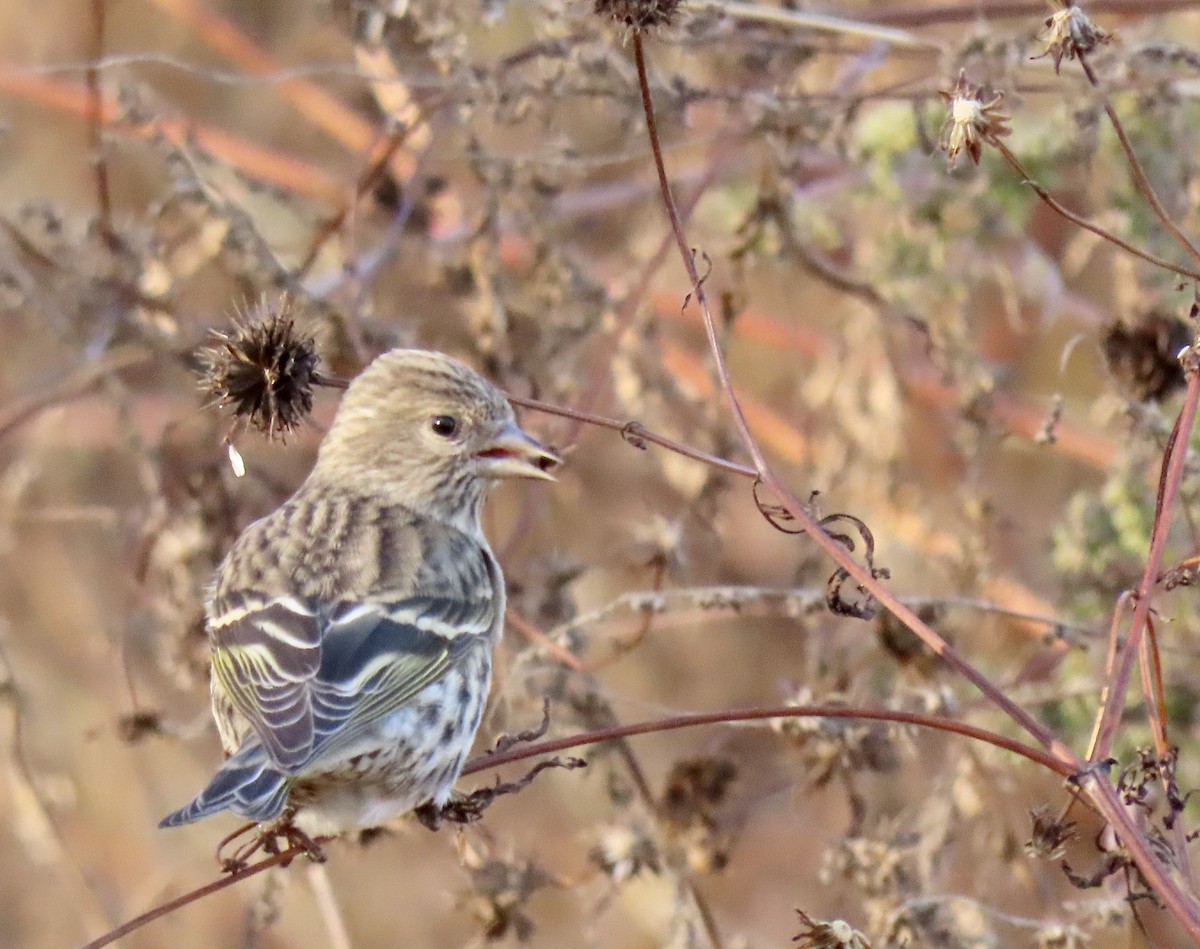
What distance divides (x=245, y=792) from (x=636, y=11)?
1.55m

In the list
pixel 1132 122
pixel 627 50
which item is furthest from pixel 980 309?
pixel 627 50

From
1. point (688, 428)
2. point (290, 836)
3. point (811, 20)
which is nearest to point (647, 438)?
point (290, 836)

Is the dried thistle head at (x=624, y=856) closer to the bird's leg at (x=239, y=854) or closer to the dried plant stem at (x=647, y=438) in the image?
the bird's leg at (x=239, y=854)

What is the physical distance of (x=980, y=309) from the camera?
24.0 feet

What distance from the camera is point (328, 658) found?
151 inches

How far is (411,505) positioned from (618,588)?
122 inches

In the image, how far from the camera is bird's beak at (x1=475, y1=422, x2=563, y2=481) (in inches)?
172

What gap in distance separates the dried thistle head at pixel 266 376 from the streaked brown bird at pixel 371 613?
383 mm

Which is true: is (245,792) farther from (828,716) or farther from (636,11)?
(636,11)

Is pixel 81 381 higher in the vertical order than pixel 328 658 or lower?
higher

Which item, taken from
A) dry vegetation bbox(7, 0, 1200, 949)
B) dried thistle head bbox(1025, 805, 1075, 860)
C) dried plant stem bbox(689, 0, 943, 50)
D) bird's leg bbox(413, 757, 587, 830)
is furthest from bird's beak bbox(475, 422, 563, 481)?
dried thistle head bbox(1025, 805, 1075, 860)

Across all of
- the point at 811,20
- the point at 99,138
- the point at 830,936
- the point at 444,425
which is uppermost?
the point at 99,138

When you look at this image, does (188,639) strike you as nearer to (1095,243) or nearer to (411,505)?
(411,505)

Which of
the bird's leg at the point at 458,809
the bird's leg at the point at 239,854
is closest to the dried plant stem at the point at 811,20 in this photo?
the bird's leg at the point at 458,809
